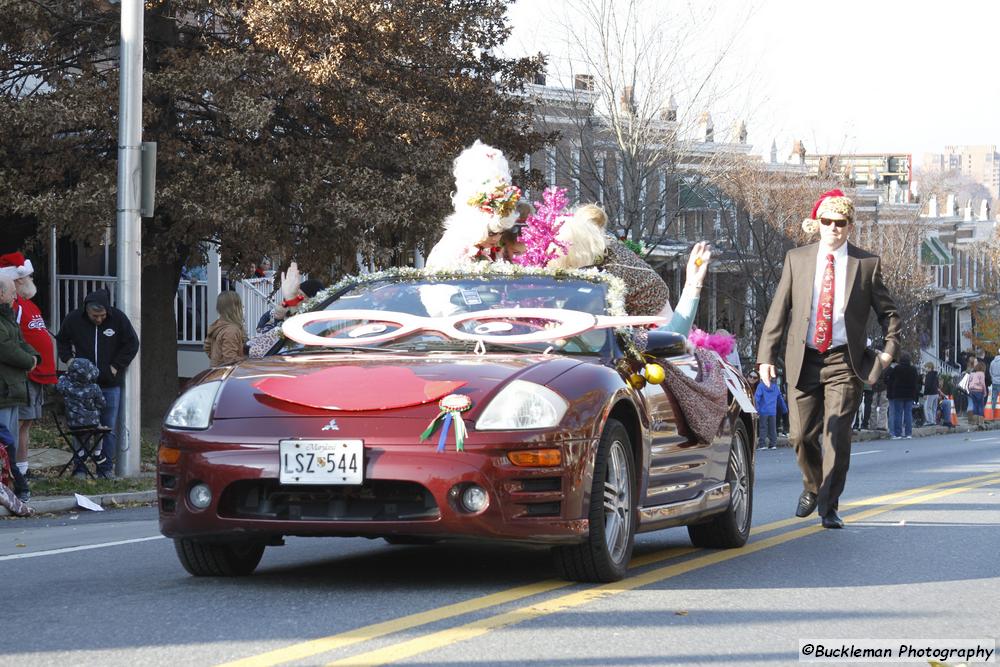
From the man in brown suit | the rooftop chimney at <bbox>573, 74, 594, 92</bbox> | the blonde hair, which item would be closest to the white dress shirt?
the man in brown suit

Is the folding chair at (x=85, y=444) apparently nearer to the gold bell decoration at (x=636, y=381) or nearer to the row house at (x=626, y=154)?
the gold bell decoration at (x=636, y=381)

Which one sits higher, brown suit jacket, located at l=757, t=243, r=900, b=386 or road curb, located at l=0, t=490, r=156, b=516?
brown suit jacket, located at l=757, t=243, r=900, b=386

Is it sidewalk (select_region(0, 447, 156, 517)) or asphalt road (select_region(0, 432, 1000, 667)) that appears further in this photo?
sidewalk (select_region(0, 447, 156, 517))

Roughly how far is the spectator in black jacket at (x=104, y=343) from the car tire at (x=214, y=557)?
27.7ft

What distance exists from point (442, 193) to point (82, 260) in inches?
279

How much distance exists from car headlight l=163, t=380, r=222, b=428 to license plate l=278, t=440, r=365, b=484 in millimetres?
464

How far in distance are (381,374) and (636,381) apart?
51.2 inches

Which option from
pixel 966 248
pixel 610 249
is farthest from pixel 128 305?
pixel 966 248

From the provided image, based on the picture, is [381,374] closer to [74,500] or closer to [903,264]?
[74,500]

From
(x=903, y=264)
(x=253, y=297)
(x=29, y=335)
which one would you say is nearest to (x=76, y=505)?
(x=29, y=335)

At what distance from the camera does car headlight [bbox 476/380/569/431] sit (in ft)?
21.4

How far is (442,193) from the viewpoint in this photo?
21438mm

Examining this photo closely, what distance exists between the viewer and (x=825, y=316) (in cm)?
991

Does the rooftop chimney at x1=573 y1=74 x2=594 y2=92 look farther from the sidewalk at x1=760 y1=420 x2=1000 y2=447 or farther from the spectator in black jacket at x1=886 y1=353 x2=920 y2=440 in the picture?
the spectator in black jacket at x1=886 y1=353 x2=920 y2=440
